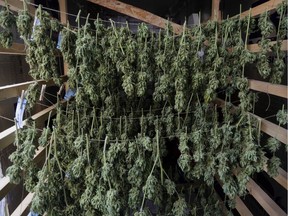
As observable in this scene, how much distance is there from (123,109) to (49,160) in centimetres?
56

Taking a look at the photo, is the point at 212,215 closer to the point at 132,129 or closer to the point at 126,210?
the point at 126,210

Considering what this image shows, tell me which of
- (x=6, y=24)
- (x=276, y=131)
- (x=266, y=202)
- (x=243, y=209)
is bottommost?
(x=243, y=209)

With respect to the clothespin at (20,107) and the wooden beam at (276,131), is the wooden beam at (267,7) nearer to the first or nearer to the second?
the wooden beam at (276,131)

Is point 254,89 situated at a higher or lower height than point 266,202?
higher

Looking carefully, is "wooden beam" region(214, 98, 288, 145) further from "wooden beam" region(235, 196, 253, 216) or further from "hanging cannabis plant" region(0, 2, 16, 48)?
"hanging cannabis plant" region(0, 2, 16, 48)

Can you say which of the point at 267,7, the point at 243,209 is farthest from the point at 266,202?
the point at 267,7

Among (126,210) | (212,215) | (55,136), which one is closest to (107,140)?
(55,136)

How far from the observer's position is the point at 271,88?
1.32 meters

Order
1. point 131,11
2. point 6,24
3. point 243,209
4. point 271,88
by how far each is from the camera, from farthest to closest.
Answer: point 243,209 → point 131,11 → point 271,88 → point 6,24

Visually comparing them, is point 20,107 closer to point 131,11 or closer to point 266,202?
point 131,11

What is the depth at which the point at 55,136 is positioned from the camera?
1.44 m

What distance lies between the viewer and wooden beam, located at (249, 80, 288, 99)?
4.01 ft

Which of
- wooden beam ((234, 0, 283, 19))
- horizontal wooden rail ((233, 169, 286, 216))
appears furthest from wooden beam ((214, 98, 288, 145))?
wooden beam ((234, 0, 283, 19))

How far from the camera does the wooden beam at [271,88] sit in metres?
1.22
